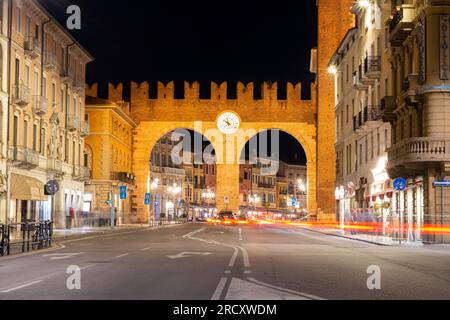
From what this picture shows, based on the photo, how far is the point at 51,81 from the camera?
47531mm

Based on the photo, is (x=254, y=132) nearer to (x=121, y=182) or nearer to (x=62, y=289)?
(x=121, y=182)

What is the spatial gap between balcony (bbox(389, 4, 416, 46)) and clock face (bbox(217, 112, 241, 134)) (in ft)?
132

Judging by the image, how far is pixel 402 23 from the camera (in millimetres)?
35500

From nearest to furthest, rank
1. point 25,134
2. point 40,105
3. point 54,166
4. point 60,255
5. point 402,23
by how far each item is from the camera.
Result: point 60,255, point 402,23, point 25,134, point 40,105, point 54,166

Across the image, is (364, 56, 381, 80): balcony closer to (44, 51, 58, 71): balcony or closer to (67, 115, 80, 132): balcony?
(44, 51, 58, 71): balcony

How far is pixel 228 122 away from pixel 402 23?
43536 mm

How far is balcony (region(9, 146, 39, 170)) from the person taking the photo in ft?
128

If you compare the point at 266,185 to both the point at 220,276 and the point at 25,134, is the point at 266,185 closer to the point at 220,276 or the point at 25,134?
the point at 25,134

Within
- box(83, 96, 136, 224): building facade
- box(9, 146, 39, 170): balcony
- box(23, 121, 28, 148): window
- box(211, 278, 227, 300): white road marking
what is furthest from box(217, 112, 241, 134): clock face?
box(211, 278, 227, 300): white road marking

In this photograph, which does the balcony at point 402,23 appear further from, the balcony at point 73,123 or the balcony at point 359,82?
the balcony at point 73,123

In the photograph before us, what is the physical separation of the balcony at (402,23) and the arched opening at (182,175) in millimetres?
56857

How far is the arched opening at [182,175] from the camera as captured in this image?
10375 cm

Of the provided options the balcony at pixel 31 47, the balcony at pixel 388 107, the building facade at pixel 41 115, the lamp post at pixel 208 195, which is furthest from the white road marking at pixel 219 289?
the lamp post at pixel 208 195

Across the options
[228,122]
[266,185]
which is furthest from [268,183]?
[228,122]
